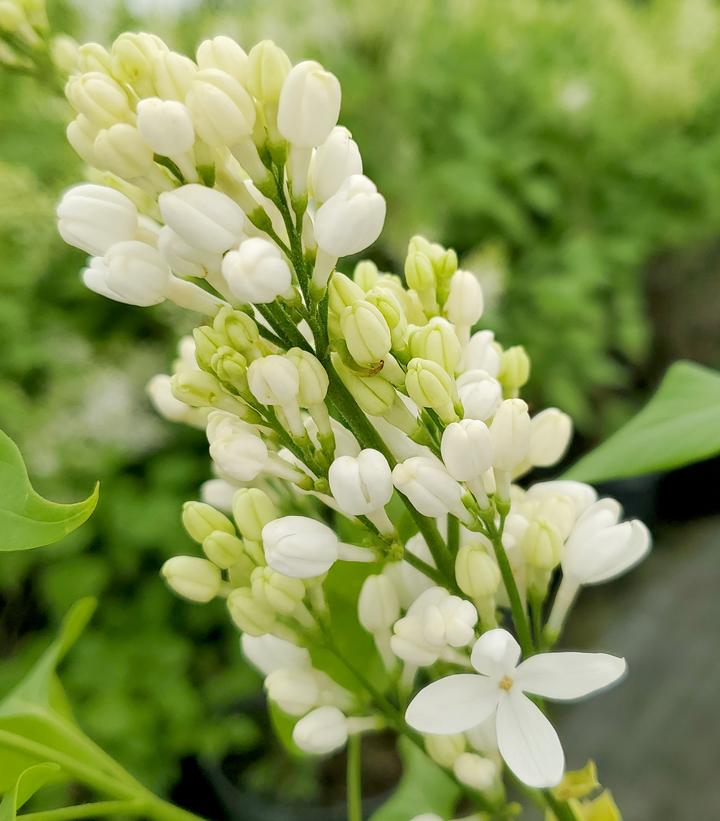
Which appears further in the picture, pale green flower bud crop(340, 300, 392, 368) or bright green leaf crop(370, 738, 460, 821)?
bright green leaf crop(370, 738, 460, 821)

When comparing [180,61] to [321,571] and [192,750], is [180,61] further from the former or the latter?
[192,750]

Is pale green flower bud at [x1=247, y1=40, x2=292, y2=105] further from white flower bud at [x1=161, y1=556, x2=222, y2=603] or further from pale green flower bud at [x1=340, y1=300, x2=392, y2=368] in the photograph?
white flower bud at [x1=161, y1=556, x2=222, y2=603]

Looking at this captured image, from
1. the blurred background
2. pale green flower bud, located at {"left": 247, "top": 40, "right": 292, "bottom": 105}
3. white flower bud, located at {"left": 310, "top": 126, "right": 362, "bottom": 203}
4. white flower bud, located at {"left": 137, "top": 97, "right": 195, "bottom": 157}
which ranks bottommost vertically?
the blurred background

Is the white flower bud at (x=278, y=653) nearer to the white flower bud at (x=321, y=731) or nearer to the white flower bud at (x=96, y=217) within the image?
the white flower bud at (x=321, y=731)

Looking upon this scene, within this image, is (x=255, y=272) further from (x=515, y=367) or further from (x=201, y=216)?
(x=515, y=367)

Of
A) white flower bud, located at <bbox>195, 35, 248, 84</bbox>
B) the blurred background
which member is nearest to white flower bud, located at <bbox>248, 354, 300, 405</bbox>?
white flower bud, located at <bbox>195, 35, 248, 84</bbox>
